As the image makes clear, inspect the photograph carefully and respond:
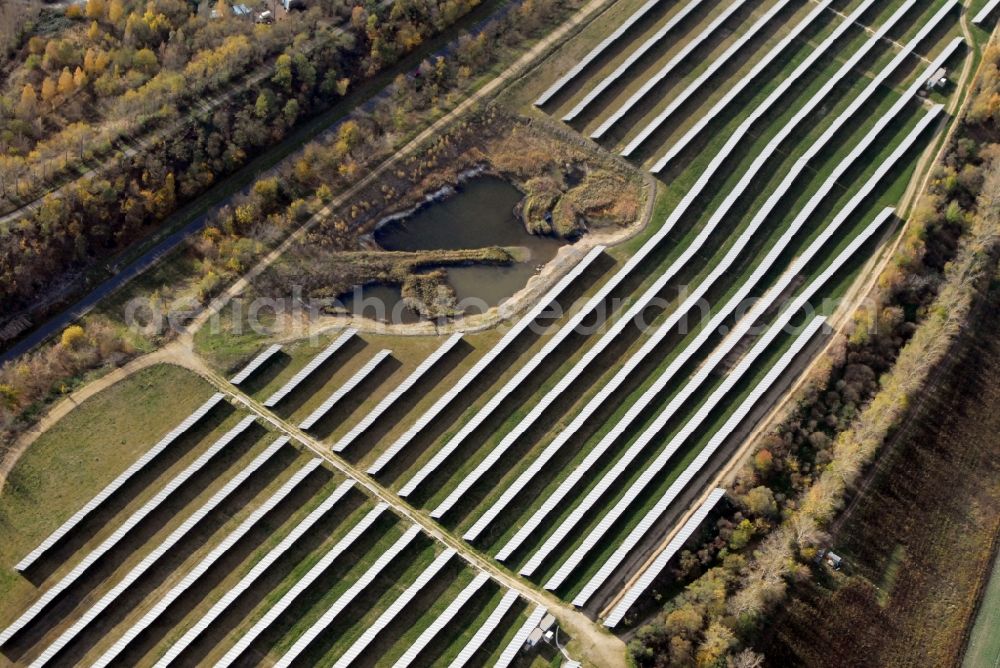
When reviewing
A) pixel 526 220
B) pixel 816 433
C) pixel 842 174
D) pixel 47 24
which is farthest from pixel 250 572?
pixel 842 174

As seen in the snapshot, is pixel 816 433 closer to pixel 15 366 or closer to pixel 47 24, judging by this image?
pixel 15 366

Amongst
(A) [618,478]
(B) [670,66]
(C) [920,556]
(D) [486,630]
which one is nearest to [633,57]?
(B) [670,66]

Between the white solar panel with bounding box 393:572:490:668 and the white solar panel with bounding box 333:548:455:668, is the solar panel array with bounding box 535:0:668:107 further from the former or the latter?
the white solar panel with bounding box 393:572:490:668

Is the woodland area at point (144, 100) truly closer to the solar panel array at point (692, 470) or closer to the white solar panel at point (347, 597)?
the white solar panel at point (347, 597)

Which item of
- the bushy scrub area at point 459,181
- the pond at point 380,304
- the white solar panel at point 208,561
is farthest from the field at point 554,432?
the bushy scrub area at point 459,181

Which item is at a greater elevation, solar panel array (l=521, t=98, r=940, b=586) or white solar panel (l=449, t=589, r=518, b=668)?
solar panel array (l=521, t=98, r=940, b=586)

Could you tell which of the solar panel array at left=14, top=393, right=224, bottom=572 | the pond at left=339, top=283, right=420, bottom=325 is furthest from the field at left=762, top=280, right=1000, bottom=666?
the solar panel array at left=14, top=393, right=224, bottom=572
